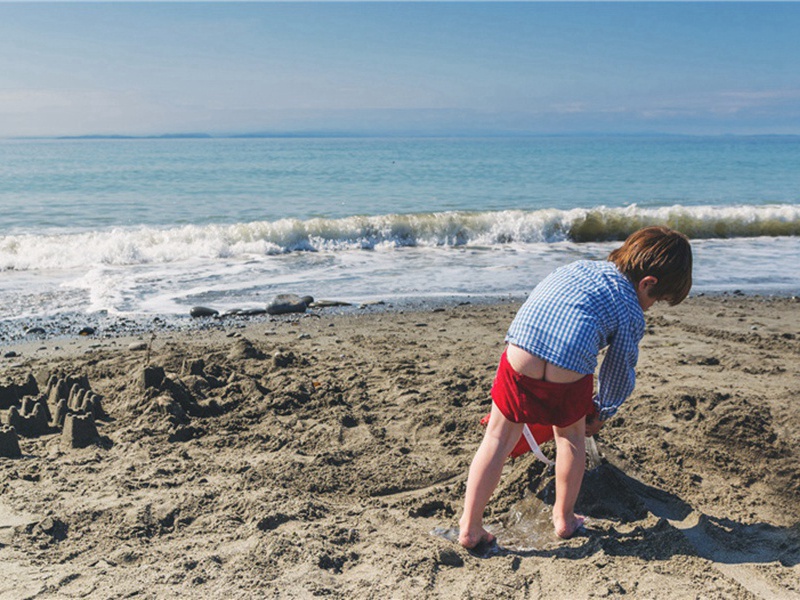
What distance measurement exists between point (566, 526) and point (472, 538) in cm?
39

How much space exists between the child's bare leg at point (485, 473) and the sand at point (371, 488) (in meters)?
0.09

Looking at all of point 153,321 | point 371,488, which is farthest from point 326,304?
point 371,488

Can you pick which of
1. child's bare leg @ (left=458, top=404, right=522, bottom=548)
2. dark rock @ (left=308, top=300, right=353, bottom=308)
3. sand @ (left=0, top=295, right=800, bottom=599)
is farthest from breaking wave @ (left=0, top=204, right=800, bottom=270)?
child's bare leg @ (left=458, top=404, right=522, bottom=548)

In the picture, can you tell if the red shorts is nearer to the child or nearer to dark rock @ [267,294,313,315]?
the child

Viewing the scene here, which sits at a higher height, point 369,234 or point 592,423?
point 592,423

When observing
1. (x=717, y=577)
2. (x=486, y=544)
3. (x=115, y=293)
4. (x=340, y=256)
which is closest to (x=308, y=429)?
(x=486, y=544)

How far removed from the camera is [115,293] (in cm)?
833

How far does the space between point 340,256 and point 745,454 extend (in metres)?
8.26

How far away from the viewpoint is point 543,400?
8.80 ft

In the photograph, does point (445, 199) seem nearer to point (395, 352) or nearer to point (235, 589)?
point (395, 352)

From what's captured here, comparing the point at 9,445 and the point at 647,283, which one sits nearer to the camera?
the point at 647,283

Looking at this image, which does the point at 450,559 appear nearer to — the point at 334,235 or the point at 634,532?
the point at 634,532

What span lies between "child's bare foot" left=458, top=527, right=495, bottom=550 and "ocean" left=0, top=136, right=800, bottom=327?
5249 mm

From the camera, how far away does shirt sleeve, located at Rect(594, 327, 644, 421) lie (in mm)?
2664
